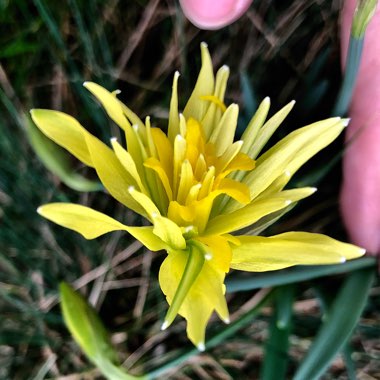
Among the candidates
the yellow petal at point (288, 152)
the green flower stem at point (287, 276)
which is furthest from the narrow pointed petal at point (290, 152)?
the green flower stem at point (287, 276)

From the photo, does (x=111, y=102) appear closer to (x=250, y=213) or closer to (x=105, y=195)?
(x=250, y=213)

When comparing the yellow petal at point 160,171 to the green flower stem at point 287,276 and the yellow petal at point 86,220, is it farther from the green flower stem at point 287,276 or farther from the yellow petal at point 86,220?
the green flower stem at point 287,276

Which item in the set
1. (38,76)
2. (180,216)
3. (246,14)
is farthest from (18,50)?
(180,216)

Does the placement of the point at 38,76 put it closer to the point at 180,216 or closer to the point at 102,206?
the point at 102,206

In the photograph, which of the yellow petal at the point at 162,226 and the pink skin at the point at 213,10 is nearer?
the yellow petal at the point at 162,226

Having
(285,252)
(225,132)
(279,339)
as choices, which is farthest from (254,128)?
(279,339)

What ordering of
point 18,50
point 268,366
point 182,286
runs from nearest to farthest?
point 182,286 < point 268,366 < point 18,50

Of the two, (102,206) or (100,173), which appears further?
(102,206)
